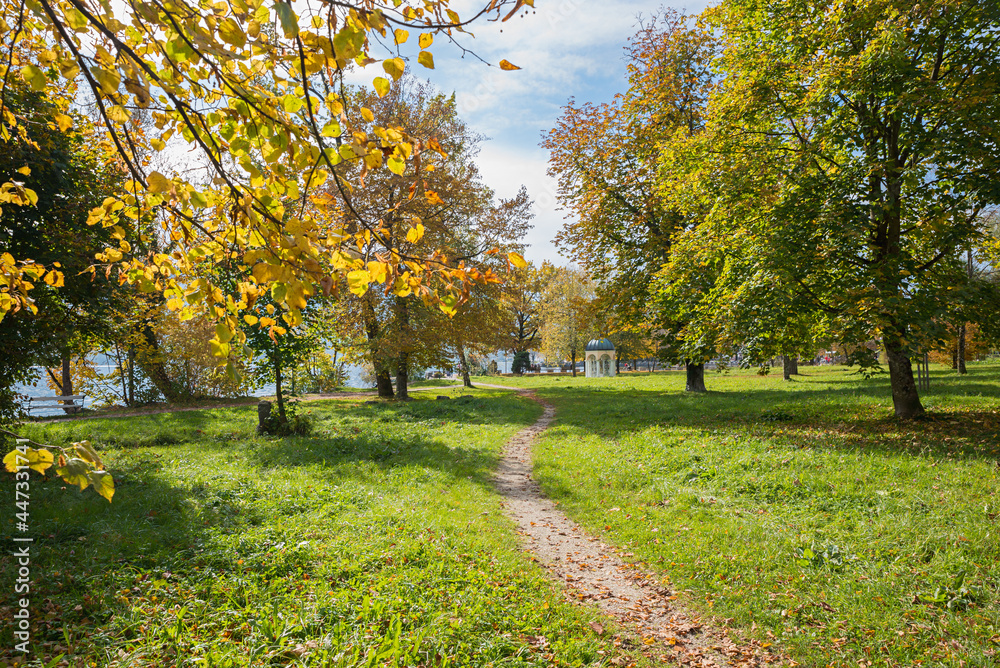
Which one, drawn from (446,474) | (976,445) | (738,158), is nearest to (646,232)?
(738,158)

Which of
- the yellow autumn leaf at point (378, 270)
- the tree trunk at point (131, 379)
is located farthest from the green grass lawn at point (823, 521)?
the tree trunk at point (131, 379)

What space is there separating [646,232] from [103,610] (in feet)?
59.2

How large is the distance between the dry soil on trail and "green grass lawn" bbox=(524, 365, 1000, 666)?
0.23 metres

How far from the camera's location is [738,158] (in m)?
9.98

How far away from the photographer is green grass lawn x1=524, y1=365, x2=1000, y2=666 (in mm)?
3787

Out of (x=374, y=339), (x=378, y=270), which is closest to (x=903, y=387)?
(x=378, y=270)

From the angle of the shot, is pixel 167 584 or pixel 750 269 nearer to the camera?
pixel 167 584

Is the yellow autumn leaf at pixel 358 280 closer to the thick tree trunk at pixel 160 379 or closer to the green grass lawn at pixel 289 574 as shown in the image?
the green grass lawn at pixel 289 574

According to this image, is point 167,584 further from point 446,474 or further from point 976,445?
point 976,445

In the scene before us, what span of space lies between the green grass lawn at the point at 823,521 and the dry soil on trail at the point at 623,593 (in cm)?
23

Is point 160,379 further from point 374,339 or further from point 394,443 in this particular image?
point 394,443

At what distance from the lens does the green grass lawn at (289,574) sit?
129 inches

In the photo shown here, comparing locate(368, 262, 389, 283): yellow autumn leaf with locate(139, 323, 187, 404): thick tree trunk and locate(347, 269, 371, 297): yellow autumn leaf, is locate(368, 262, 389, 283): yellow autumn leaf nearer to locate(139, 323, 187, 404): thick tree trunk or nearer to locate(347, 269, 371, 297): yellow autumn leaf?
locate(347, 269, 371, 297): yellow autumn leaf

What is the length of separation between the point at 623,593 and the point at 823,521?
2.62 m
